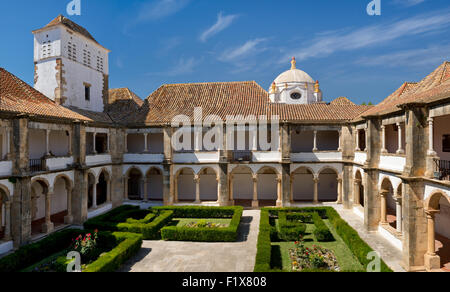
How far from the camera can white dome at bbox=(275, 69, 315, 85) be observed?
109 feet

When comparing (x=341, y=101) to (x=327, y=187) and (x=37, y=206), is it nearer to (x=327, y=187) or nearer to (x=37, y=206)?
(x=327, y=187)

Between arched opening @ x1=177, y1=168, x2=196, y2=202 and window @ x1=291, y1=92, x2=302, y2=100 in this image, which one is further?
window @ x1=291, y1=92, x2=302, y2=100

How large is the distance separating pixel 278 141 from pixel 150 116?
11976 mm

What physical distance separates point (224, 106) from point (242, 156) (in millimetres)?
5155

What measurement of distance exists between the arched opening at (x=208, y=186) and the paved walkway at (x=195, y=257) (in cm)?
1059

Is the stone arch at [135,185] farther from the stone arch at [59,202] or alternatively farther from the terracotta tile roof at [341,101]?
the terracotta tile roof at [341,101]

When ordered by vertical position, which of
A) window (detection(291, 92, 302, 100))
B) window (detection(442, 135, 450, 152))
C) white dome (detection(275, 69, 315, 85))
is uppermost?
white dome (detection(275, 69, 315, 85))

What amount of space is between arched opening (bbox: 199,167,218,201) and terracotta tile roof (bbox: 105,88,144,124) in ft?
30.2

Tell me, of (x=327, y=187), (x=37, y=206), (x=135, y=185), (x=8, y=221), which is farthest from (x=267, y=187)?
(x=8, y=221)

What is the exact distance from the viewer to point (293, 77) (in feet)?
109

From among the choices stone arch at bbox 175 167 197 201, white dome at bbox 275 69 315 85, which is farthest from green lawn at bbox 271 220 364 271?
white dome at bbox 275 69 315 85

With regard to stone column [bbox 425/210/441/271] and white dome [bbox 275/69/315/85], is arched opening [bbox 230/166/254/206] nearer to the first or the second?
Result: white dome [bbox 275/69/315/85]

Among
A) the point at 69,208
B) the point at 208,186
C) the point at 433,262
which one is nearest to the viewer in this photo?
the point at 433,262
